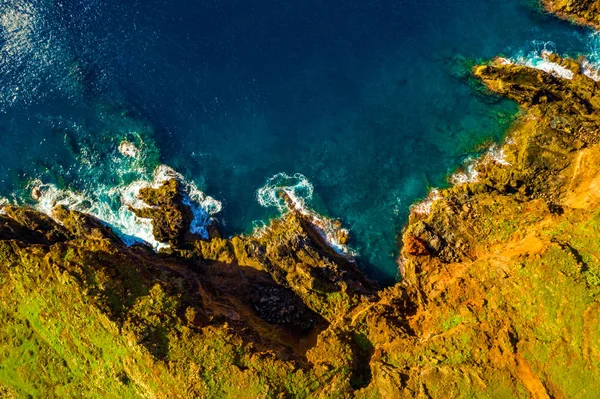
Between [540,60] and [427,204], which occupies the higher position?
[540,60]

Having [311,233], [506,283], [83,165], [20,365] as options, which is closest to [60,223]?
[83,165]

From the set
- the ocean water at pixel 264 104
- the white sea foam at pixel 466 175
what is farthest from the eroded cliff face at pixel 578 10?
the white sea foam at pixel 466 175

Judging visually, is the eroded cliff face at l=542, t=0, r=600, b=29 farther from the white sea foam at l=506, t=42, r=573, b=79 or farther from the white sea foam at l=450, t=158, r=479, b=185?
the white sea foam at l=450, t=158, r=479, b=185

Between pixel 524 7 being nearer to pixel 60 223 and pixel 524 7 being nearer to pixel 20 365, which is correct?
pixel 60 223

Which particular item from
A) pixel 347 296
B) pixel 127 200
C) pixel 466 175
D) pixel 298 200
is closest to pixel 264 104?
pixel 298 200

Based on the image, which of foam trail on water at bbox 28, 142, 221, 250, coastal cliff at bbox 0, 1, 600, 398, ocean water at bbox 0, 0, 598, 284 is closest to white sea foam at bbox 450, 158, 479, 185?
coastal cliff at bbox 0, 1, 600, 398

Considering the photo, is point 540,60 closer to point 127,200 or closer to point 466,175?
point 466,175
